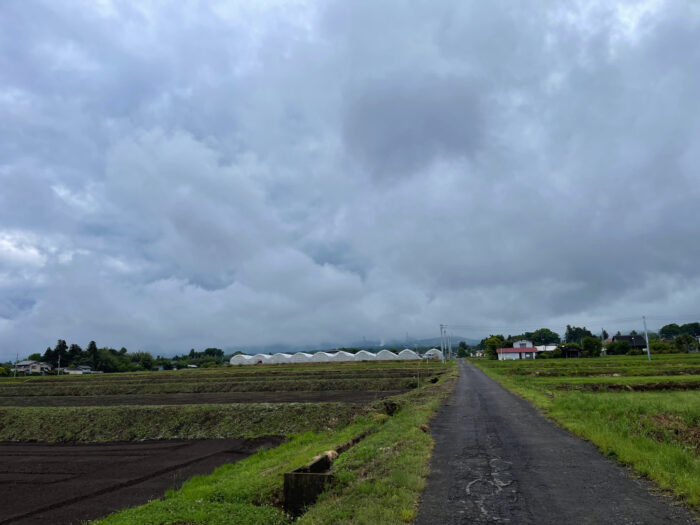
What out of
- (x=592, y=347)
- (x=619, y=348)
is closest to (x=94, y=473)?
(x=592, y=347)

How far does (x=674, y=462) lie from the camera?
37.0ft

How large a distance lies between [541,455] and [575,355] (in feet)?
420

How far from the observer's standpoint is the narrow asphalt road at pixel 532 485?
8.37m

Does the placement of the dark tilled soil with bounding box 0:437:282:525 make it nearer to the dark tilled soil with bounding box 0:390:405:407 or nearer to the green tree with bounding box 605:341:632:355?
the dark tilled soil with bounding box 0:390:405:407

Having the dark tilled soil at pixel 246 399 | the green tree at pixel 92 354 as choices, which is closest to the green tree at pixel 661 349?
the dark tilled soil at pixel 246 399

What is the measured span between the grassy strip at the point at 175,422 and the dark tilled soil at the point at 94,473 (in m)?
1.71

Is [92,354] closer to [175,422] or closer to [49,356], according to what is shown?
[49,356]

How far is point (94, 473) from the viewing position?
21.5 meters

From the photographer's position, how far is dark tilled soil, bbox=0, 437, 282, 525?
1631 centimetres

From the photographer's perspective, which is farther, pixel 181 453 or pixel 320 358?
pixel 320 358

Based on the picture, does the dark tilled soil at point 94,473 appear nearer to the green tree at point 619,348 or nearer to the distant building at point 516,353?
the green tree at point 619,348

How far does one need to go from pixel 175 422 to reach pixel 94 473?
1110 centimetres

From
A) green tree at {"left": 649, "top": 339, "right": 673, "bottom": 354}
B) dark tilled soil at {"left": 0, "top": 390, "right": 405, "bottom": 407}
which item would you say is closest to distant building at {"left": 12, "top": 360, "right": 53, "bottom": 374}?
dark tilled soil at {"left": 0, "top": 390, "right": 405, "bottom": 407}

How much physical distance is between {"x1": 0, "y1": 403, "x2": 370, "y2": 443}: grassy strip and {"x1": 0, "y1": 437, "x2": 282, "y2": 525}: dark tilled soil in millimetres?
1706
